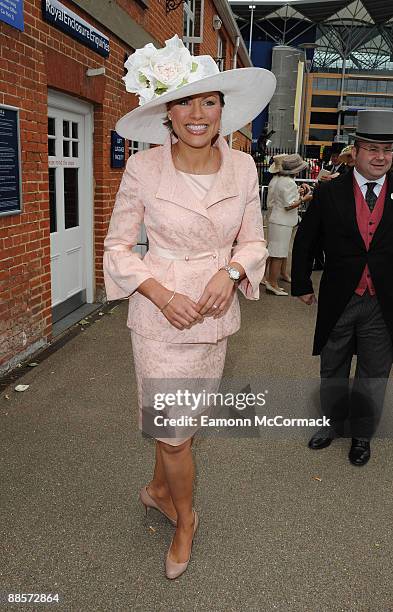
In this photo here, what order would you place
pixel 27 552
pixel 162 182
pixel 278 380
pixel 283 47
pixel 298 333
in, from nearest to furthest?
1. pixel 162 182
2. pixel 27 552
3. pixel 278 380
4. pixel 298 333
5. pixel 283 47

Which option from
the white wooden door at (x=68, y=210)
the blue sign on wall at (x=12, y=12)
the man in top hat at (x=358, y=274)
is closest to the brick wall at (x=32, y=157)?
the blue sign on wall at (x=12, y=12)

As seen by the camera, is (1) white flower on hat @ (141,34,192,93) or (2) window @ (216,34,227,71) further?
(2) window @ (216,34,227,71)

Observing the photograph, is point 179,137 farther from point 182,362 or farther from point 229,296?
point 182,362

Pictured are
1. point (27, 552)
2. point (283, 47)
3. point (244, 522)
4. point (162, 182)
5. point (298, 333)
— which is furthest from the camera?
point (283, 47)

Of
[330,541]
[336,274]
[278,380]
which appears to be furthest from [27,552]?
[278,380]

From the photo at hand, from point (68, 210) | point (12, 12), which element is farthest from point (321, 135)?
point (12, 12)

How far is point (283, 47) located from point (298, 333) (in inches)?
1533

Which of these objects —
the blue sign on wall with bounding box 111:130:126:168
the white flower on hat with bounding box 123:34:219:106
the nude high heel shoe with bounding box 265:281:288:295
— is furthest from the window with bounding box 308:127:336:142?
the white flower on hat with bounding box 123:34:219:106

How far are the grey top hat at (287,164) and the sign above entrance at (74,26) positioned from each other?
9.23 ft

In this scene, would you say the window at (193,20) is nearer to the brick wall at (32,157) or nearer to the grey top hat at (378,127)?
the brick wall at (32,157)

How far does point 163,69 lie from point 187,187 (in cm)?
46

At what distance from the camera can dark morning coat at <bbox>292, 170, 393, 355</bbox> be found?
3.43m

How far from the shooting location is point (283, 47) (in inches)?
1588

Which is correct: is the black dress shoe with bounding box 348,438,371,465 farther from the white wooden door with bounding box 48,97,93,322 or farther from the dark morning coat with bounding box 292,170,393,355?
the white wooden door with bounding box 48,97,93,322
